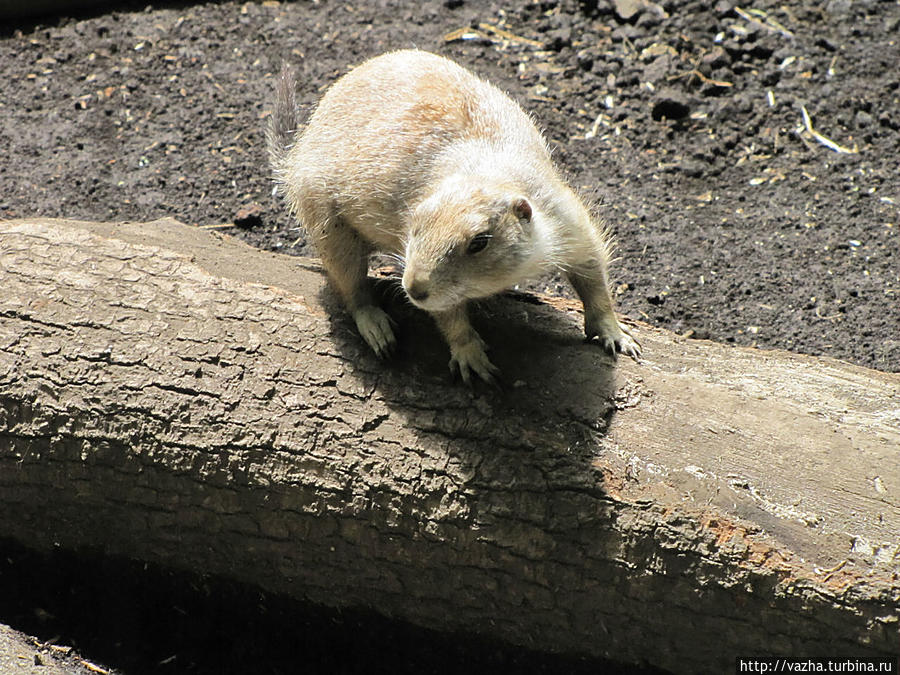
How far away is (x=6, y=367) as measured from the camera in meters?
3.62

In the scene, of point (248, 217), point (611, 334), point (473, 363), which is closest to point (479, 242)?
point (473, 363)

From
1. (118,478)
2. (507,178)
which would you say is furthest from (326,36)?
(118,478)

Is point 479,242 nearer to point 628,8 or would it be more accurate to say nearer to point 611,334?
point 611,334

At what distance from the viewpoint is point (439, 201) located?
3328 mm

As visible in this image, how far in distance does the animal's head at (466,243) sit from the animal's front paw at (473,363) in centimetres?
23

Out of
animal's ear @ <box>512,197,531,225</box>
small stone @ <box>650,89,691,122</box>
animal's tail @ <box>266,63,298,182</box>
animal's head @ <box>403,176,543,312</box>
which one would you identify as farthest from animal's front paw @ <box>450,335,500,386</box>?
small stone @ <box>650,89,691,122</box>

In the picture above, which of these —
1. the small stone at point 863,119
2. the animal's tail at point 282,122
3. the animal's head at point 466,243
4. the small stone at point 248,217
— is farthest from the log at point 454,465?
the small stone at point 863,119

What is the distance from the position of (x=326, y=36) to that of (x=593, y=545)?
510 cm

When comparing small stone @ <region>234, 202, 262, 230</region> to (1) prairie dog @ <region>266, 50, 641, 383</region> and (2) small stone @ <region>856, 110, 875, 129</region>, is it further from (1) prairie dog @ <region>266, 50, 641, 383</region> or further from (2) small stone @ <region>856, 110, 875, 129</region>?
(2) small stone @ <region>856, 110, 875, 129</region>

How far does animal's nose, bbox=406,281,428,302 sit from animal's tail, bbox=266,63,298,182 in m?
1.95

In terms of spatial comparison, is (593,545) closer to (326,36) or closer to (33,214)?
(33,214)

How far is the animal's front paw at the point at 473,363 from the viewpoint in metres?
3.48

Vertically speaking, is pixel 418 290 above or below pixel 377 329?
above

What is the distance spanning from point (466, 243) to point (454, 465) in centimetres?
84
